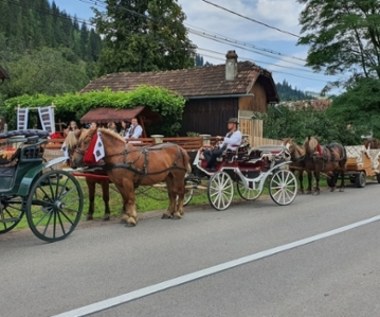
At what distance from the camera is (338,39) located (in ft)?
90.4

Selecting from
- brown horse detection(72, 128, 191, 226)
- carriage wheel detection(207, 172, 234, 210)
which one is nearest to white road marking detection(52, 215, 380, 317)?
brown horse detection(72, 128, 191, 226)

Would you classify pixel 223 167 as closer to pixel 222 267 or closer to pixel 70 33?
pixel 222 267

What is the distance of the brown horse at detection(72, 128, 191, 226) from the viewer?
9.95 metres

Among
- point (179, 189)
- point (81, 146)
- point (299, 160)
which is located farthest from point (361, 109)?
point (81, 146)

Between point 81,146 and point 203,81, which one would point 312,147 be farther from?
point 203,81

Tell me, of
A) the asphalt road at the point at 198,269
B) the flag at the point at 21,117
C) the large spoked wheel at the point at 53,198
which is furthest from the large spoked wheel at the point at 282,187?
the flag at the point at 21,117

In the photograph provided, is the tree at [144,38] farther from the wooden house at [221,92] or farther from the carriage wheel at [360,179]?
the carriage wheel at [360,179]

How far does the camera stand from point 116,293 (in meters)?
5.73

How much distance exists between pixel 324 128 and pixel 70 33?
11253 cm

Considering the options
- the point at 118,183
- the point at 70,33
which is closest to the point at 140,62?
the point at 118,183

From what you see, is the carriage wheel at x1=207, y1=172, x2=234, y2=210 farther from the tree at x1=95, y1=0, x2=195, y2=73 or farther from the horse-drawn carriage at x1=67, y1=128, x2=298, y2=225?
the tree at x1=95, y1=0, x2=195, y2=73

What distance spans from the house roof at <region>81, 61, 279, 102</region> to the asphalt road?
16321mm

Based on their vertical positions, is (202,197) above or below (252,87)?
below

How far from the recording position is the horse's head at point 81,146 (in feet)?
32.0
